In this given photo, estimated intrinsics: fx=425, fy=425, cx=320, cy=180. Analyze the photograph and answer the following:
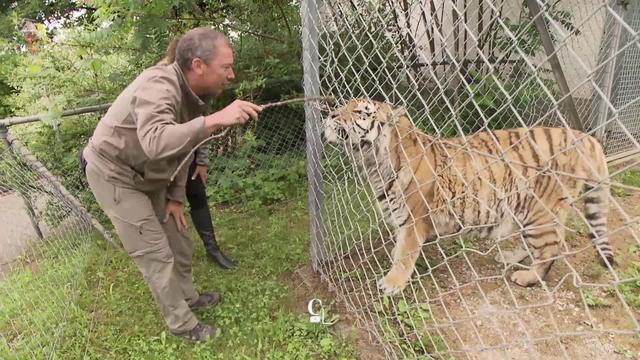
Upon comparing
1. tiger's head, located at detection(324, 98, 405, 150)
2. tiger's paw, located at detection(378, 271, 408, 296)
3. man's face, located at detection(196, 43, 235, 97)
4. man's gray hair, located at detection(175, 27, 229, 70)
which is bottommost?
tiger's paw, located at detection(378, 271, 408, 296)

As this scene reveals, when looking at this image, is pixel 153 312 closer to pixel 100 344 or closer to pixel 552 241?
pixel 100 344

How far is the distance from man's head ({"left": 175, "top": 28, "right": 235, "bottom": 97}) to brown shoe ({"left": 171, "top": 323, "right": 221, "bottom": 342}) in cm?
163

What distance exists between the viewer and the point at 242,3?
4746 mm

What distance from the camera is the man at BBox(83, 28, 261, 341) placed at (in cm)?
194

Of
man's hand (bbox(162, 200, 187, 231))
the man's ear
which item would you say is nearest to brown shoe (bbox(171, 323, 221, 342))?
man's hand (bbox(162, 200, 187, 231))

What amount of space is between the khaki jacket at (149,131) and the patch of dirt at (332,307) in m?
1.27

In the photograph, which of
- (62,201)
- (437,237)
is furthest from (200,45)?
(62,201)

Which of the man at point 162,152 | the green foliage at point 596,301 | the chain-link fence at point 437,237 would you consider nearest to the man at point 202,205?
the man at point 162,152

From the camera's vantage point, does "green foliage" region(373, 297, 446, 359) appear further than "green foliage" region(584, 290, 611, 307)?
No

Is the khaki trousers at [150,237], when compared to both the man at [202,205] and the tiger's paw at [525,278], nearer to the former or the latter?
the man at [202,205]

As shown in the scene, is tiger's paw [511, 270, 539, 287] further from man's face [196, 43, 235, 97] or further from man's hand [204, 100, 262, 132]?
man's face [196, 43, 235, 97]

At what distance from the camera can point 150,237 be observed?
2529mm

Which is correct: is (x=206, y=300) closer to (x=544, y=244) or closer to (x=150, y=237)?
(x=150, y=237)

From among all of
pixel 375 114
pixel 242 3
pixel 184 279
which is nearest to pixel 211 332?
pixel 184 279
